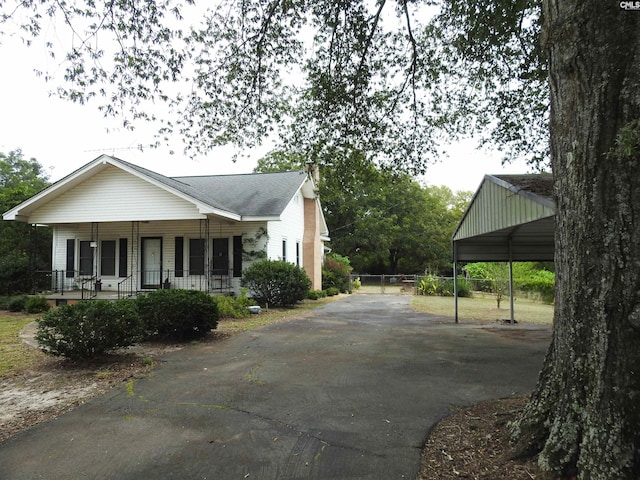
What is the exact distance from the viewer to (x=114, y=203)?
15.8 meters

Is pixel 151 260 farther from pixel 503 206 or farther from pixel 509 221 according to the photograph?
pixel 509 221

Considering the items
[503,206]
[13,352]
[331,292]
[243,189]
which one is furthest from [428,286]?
[13,352]

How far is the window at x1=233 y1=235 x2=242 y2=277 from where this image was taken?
16688mm

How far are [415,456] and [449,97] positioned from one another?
947 cm

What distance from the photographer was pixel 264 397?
16.3 ft

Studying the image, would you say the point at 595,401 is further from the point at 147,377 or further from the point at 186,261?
the point at 186,261

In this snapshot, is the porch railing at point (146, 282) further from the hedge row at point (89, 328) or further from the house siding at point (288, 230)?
the hedge row at point (89, 328)

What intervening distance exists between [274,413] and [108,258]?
1594 centimetres

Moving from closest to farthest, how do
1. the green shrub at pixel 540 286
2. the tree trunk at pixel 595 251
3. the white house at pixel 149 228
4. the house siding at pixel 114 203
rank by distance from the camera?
the tree trunk at pixel 595 251 < the house siding at pixel 114 203 < the white house at pixel 149 228 < the green shrub at pixel 540 286

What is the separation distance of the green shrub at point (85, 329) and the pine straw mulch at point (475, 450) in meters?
5.13

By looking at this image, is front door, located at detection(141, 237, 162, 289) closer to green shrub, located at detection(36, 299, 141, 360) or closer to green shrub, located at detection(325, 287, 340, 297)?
green shrub, located at detection(325, 287, 340, 297)

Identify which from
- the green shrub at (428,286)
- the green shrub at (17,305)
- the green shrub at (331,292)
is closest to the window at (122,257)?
the green shrub at (17,305)

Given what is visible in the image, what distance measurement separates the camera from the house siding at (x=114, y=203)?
1529 centimetres

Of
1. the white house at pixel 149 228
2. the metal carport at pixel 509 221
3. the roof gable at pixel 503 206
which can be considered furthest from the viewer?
the white house at pixel 149 228
